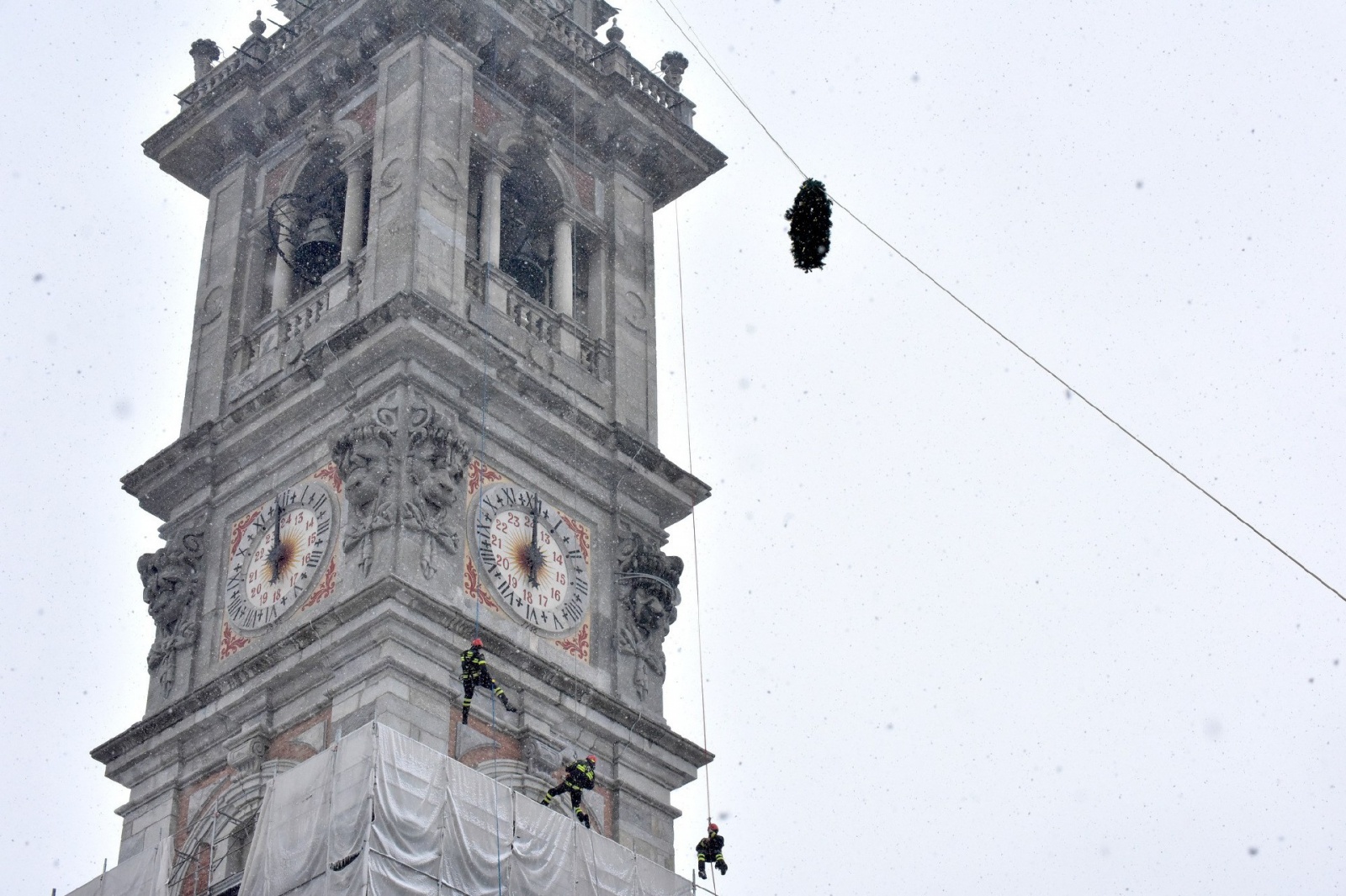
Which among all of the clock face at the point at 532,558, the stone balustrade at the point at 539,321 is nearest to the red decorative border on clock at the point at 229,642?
the clock face at the point at 532,558

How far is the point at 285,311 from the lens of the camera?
4638 cm

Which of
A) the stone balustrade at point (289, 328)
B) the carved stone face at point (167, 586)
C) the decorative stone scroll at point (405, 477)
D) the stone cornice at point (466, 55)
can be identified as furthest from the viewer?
the stone cornice at point (466, 55)

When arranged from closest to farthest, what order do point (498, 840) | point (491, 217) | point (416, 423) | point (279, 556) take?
1. point (498, 840)
2. point (416, 423)
3. point (279, 556)
4. point (491, 217)

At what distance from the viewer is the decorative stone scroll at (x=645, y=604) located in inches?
1711

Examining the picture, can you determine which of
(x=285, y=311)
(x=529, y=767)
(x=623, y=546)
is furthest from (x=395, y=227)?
(x=529, y=767)

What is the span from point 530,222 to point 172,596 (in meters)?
10.2

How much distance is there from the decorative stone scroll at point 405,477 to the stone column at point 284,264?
18.2 ft

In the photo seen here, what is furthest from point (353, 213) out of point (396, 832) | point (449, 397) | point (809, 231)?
point (809, 231)

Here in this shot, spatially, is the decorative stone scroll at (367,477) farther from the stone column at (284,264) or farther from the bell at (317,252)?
the bell at (317,252)

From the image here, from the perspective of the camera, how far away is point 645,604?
43.9m

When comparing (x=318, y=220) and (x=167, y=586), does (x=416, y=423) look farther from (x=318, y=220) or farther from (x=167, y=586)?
(x=318, y=220)

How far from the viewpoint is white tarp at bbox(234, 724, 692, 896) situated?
36.4 m

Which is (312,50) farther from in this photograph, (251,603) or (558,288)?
(251,603)

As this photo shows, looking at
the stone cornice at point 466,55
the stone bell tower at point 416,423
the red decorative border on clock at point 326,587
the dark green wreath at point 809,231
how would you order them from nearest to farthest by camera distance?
the dark green wreath at point 809,231
the stone bell tower at point 416,423
the red decorative border on clock at point 326,587
the stone cornice at point 466,55
